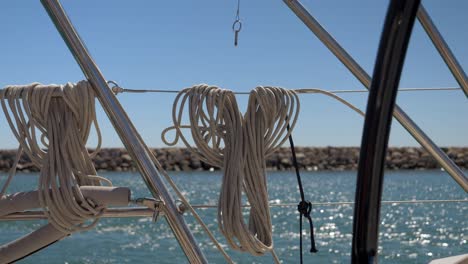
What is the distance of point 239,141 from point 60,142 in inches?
13.1

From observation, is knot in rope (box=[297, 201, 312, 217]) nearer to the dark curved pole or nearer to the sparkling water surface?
the dark curved pole

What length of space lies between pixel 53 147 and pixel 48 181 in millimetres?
65

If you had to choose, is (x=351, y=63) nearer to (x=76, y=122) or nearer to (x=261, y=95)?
(x=261, y=95)

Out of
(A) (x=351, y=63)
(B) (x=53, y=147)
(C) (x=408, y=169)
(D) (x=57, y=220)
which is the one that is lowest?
(C) (x=408, y=169)

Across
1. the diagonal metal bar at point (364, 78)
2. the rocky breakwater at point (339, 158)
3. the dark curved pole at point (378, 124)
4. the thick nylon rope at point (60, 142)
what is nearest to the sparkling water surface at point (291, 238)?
the diagonal metal bar at point (364, 78)

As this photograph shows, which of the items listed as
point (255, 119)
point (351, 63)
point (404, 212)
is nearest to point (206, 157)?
point (255, 119)

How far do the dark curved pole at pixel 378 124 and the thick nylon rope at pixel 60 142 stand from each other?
2.58 feet

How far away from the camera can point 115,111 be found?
1.21 meters

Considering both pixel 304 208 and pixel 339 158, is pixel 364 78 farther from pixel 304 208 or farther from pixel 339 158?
pixel 339 158

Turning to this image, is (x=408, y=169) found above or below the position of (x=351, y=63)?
below

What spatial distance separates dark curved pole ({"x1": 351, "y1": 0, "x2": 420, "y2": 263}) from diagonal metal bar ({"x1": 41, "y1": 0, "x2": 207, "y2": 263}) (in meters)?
0.64

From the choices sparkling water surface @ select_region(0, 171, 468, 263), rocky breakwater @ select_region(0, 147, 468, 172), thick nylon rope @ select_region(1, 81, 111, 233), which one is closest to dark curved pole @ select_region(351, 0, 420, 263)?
thick nylon rope @ select_region(1, 81, 111, 233)

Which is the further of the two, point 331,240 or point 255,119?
point 331,240

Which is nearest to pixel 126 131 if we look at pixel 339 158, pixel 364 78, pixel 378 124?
pixel 364 78
